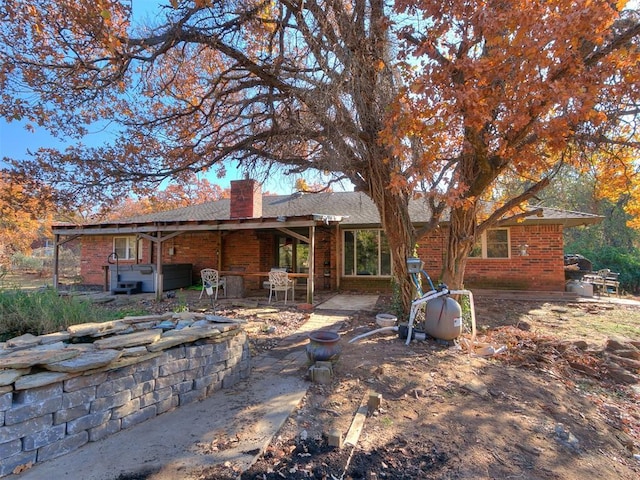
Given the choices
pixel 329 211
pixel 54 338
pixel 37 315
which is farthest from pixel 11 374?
pixel 329 211

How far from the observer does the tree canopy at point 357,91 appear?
14.8ft

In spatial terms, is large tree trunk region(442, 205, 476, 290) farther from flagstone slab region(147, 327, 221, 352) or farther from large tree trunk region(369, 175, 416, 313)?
flagstone slab region(147, 327, 221, 352)

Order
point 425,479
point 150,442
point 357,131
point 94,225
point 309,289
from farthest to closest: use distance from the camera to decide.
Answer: point 94,225
point 309,289
point 357,131
point 150,442
point 425,479

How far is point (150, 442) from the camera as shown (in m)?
2.71

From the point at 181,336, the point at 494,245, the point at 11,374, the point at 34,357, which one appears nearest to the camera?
the point at 11,374

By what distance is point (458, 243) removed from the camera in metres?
6.85

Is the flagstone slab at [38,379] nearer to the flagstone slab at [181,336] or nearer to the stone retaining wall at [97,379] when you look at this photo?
the stone retaining wall at [97,379]

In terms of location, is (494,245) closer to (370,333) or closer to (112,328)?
(370,333)

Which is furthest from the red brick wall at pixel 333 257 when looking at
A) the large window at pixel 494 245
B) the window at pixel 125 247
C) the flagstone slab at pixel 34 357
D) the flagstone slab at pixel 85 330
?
the flagstone slab at pixel 34 357

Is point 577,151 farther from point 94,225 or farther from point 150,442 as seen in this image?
point 94,225

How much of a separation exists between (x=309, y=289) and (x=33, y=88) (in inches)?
273

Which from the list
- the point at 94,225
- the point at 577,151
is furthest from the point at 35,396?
the point at 94,225

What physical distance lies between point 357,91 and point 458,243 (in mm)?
3636

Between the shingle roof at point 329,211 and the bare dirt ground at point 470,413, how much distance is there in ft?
17.4
